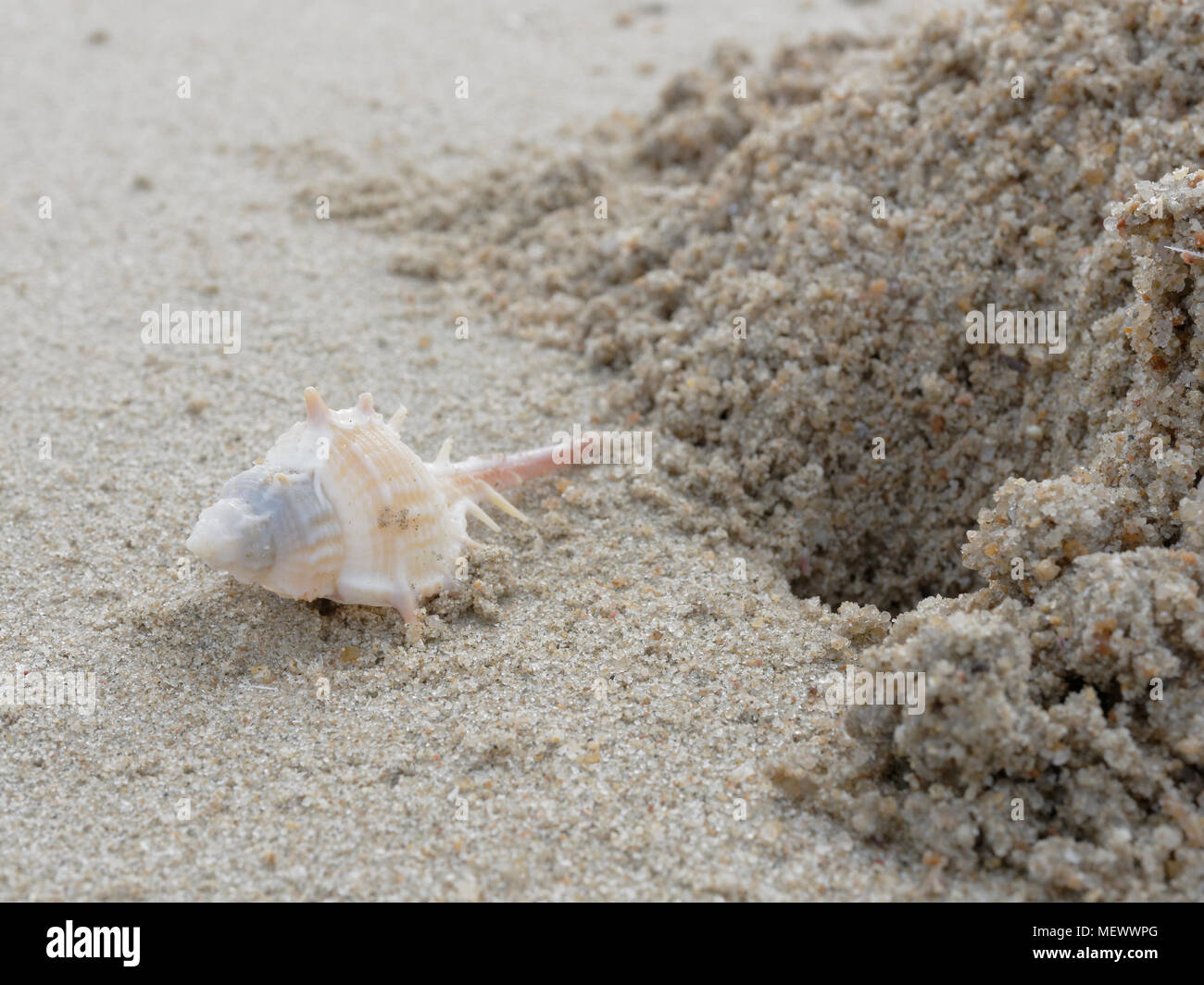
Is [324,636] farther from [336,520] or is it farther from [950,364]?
[950,364]

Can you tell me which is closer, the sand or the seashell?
the sand

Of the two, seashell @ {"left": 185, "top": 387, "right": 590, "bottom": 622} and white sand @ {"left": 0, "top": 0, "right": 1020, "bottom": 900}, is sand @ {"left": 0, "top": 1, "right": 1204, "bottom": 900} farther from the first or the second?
seashell @ {"left": 185, "top": 387, "right": 590, "bottom": 622}

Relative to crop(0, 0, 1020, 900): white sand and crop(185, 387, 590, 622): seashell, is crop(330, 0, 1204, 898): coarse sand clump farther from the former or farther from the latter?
crop(185, 387, 590, 622): seashell

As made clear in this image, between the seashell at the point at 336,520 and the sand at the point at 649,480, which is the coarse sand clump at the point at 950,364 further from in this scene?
the seashell at the point at 336,520

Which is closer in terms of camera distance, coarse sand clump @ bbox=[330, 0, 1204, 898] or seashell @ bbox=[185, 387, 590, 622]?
coarse sand clump @ bbox=[330, 0, 1204, 898]


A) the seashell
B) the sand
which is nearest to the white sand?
the sand

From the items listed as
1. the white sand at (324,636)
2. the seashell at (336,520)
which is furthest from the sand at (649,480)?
the seashell at (336,520)

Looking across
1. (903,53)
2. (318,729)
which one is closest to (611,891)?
(318,729)
